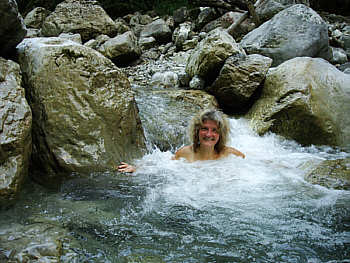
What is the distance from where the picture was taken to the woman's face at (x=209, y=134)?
11.3ft

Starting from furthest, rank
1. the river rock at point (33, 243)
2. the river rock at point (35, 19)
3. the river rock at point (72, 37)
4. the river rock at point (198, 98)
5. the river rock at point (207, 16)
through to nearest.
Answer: the river rock at point (35, 19) < the river rock at point (207, 16) < the river rock at point (72, 37) < the river rock at point (198, 98) < the river rock at point (33, 243)

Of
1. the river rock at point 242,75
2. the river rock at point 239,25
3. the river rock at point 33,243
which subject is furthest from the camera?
the river rock at point 239,25

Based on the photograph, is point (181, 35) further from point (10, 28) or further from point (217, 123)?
point (10, 28)

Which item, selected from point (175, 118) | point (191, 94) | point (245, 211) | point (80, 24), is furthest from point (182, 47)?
point (245, 211)

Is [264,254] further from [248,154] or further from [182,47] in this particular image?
[182,47]

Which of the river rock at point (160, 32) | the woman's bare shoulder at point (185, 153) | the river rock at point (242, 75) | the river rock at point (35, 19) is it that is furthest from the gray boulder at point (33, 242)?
the river rock at point (35, 19)

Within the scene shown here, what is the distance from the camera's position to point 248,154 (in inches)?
161

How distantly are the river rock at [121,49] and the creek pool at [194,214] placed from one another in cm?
710

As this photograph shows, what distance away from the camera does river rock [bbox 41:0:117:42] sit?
1160 cm

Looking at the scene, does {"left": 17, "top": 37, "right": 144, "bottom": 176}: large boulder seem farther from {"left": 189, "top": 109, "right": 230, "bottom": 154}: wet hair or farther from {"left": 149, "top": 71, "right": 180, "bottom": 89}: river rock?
{"left": 149, "top": 71, "right": 180, "bottom": 89}: river rock

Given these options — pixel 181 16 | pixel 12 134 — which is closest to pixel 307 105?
pixel 12 134

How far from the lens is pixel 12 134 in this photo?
7.89 ft

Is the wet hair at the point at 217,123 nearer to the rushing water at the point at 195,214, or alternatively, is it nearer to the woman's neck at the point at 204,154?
the woman's neck at the point at 204,154

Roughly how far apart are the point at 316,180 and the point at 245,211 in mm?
1112
